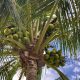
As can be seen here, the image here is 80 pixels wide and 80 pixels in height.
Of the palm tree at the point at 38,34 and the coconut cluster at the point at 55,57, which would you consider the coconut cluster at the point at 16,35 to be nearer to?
the palm tree at the point at 38,34

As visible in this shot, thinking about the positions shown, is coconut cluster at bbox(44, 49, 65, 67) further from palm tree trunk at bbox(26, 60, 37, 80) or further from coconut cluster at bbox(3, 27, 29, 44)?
coconut cluster at bbox(3, 27, 29, 44)

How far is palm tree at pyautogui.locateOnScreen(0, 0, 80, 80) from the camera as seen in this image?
5.27 m

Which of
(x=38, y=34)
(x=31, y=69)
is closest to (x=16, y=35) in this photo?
(x=38, y=34)

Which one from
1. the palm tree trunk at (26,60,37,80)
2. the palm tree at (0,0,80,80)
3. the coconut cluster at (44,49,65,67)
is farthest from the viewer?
the coconut cluster at (44,49,65,67)

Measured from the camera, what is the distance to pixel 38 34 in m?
6.82

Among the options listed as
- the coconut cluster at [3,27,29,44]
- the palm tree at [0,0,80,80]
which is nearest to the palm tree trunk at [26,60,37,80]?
the palm tree at [0,0,80,80]

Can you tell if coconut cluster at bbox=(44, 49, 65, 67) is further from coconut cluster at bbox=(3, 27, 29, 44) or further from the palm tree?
coconut cluster at bbox=(3, 27, 29, 44)

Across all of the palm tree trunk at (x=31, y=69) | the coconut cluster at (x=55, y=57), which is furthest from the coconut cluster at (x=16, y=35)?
the coconut cluster at (x=55, y=57)

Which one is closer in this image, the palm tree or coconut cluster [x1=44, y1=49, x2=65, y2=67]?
the palm tree

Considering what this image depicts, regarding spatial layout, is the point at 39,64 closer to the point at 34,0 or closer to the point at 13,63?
the point at 13,63

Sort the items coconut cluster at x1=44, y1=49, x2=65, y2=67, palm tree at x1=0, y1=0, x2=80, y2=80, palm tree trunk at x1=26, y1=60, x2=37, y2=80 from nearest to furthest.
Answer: palm tree at x1=0, y1=0, x2=80, y2=80 < palm tree trunk at x1=26, y1=60, x2=37, y2=80 < coconut cluster at x1=44, y1=49, x2=65, y2=67

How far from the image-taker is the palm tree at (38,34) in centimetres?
527

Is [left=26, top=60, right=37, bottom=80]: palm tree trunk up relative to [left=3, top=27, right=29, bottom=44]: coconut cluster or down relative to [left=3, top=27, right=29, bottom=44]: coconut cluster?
down

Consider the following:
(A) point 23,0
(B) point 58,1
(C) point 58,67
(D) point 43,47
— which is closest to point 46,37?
(D) point 43,47
